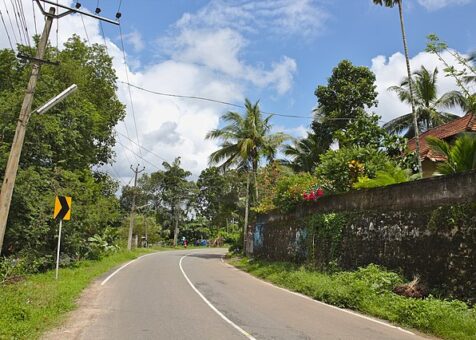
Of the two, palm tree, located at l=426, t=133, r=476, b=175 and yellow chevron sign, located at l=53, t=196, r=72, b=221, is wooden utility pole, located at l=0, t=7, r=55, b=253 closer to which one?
yellow chevron sign, located at l=53, t=196, r=72, b=221

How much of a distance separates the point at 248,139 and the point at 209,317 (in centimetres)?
2265

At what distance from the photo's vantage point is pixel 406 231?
13.6 m

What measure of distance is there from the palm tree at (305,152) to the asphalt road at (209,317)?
1901cm

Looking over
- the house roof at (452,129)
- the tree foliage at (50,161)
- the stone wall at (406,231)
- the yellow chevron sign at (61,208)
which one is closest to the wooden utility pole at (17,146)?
the yellow chevron sign at (61,208)

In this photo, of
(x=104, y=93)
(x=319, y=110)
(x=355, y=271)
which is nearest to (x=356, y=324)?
(x=355, y=271)

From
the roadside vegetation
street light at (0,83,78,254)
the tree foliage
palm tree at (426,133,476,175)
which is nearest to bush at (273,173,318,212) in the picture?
the roadside vegetation

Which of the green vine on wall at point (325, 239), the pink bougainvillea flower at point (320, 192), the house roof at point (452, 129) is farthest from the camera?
the house roof at point (452, 129)

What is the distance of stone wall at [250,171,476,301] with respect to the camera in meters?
11.3

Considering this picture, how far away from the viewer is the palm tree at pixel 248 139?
32.8 meters

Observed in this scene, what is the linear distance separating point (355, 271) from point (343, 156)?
17.1ft

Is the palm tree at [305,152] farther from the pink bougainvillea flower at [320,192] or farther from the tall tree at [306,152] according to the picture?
the pink bougainvillea flower at [320,192]

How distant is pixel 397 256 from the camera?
Answer: 543 inches

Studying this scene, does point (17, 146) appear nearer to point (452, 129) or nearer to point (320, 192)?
point (320, 192)

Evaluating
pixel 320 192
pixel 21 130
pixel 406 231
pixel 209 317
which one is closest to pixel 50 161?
pixel 21 130
